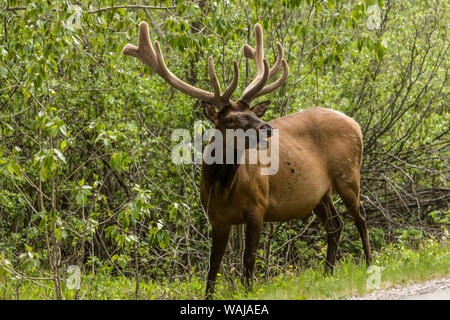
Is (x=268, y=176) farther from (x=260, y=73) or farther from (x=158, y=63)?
(x=158, y=63)

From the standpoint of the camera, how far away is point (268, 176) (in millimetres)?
7637

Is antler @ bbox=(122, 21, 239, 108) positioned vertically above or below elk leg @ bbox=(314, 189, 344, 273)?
above

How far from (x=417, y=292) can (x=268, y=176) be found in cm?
222

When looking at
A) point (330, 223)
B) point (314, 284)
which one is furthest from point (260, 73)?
point (314, 284)

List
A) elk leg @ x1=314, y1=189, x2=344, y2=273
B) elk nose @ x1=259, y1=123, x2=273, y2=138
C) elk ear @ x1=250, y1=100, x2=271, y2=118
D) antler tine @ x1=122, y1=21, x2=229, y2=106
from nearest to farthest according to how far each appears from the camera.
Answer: elk nose @ x1=259, y1=123, x2=273, y2=138 < antler tine @ x1=122, y1=21, x2=229, y2=106 < elk ear @ x1=250, y1=100, x2=271, y2=118 < elk leg @ x1=314, y1=189, x2=344, y2=273

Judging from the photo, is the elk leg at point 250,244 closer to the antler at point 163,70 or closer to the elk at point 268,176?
the elk at point 268,176

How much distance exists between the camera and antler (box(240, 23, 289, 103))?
7.23m

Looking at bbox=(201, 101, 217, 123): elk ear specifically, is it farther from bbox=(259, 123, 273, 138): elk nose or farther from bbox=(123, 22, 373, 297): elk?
bbox=(259, 123, 273, 138): elk nose

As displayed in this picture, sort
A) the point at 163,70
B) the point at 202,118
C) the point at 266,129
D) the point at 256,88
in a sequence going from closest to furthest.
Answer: the point at 266,129, the point at 256,88, the point at 163,70, the point at 202,118

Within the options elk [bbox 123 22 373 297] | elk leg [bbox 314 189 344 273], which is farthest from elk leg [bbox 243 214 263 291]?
elk leg [bbox 314 189 344 273]

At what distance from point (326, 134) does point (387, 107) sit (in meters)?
4.49

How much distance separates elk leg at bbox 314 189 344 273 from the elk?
0.01 m

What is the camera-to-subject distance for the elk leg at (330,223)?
859cm

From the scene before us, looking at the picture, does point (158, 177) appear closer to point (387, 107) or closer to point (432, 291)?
point (387, 107)
